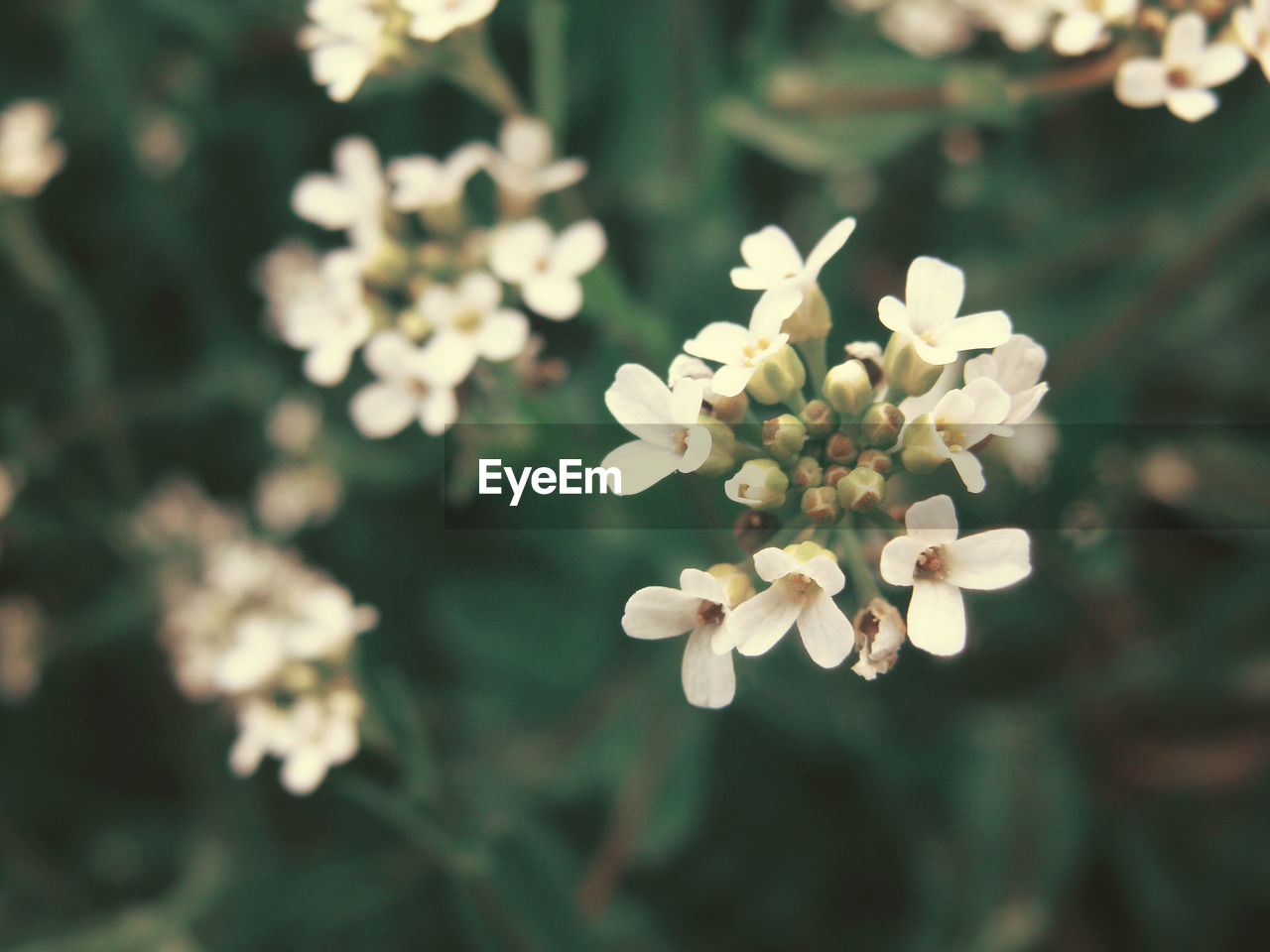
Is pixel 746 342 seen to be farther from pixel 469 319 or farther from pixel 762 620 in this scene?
pixel 469 319

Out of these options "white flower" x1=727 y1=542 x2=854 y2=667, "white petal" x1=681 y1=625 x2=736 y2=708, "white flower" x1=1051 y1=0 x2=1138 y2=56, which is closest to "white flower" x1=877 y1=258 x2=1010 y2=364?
"white flower" x1=727 y1=542 x2=854 y2=667

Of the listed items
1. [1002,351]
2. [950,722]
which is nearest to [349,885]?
[950,722]

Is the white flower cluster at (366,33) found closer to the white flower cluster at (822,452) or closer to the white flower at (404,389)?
the white flower at (404,389)

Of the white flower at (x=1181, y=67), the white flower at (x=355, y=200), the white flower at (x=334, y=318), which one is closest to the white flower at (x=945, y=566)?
the white flower at (x=1181, y=67)

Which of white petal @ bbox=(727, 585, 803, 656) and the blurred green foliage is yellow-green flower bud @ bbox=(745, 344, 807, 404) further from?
the blurred green foliage

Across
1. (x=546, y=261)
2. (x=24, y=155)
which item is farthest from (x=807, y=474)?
(x=24, y=155)

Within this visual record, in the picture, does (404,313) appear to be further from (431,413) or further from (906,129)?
(906,129)
